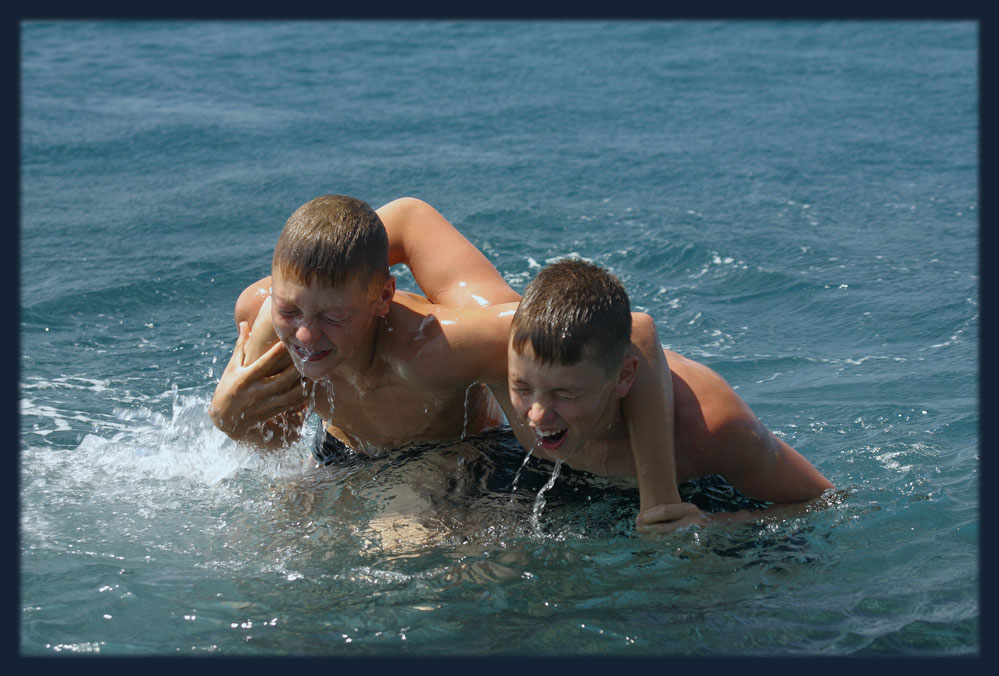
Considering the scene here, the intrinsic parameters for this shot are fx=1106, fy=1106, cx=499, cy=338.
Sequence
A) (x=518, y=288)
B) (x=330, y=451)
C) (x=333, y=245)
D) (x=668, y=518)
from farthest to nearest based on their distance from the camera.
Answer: (x=518, y=288) → (x=330, y=451) → (x=668, y=518) → (x=333, y=245)

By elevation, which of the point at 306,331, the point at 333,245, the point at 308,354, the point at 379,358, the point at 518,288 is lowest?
the point at 518,288

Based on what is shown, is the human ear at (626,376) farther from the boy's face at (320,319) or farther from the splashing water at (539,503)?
the boy's face at (320,319)

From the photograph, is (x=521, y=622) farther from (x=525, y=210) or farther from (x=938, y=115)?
(x=938, y=115)

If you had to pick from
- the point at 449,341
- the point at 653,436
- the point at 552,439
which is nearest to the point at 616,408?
the point at 653,436

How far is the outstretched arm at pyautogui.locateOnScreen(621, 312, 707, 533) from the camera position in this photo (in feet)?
15.7

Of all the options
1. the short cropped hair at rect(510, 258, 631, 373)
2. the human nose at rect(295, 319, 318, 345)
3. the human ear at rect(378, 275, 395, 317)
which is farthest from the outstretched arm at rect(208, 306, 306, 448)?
the short cropped hair at rect(510, 258, 631, 373)

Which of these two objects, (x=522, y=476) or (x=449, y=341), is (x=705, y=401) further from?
(x=449, y=341)

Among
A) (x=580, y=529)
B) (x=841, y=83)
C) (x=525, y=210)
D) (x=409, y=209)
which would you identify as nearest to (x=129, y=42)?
(x=525, y=210)

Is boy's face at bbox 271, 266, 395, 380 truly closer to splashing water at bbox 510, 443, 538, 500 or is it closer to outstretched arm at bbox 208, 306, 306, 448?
outstretched arm at bbox 208, 306, 306, 448

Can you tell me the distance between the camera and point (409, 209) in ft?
18.3

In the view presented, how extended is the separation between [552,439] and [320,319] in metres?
1.12

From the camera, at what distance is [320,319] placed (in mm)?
4676

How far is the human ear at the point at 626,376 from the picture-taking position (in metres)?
4.70

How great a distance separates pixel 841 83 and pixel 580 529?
11.0m
